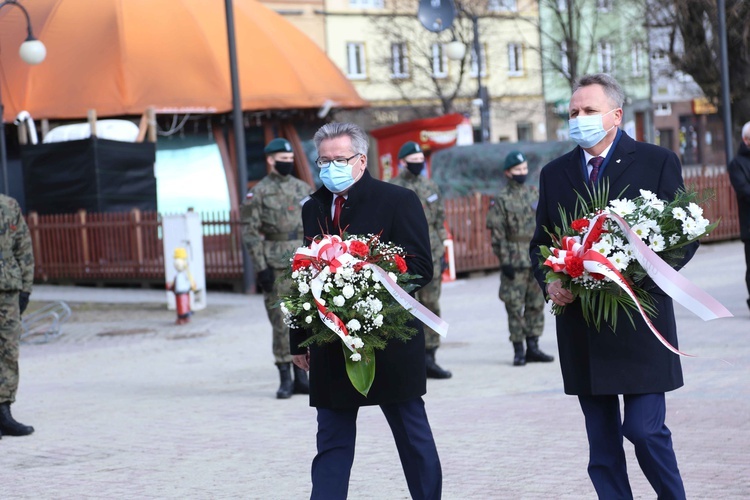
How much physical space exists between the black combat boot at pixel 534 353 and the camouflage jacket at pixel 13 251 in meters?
4.73

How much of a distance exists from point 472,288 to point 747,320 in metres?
6.68

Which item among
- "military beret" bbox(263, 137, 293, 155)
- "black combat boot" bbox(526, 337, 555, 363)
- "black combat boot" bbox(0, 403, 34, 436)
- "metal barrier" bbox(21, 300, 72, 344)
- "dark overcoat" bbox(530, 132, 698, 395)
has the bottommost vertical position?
"metal barrier" bbox(21, 300, 72, 344)

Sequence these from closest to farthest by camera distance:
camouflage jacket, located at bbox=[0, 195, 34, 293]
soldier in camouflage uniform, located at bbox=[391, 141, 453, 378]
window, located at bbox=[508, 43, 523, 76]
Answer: camouflage jacket, located at bbox=[0, 195, 34, 293] → soldier in camouflage uniform, located at bbox=[391, 141, 453, 378] → window, located at bbox=[508, 43, 523, 76]

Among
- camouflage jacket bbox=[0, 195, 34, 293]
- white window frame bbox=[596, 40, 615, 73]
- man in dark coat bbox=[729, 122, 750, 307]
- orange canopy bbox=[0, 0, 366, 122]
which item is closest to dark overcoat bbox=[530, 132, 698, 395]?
camouflage jacket bbox=[0, 195, 34, 293]

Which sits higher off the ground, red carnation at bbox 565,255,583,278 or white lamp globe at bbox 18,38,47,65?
white lamp globe at bbox 18,38,47,65

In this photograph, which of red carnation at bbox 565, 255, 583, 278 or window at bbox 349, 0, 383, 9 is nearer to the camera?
red carnation at bbox 565, 255, 583, 278

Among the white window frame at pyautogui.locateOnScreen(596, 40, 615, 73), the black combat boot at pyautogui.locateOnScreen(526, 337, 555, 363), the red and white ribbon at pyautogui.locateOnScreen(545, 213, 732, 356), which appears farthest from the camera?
the white window frame at pyautogui.locateOnScreen(596, 40, 615, 73)

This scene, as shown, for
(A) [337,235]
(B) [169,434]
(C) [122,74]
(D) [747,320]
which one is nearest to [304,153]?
(C) [122,74]

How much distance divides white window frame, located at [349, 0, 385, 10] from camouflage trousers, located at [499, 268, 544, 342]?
136 feet

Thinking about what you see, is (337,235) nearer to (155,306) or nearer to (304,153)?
(155,306)

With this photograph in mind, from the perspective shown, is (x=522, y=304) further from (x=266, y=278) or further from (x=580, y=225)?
(x=580, y=225)

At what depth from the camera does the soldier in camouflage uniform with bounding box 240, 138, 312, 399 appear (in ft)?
34.4

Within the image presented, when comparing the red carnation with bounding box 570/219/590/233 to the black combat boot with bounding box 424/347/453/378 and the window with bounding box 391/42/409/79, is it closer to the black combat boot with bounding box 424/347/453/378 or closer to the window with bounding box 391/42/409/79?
the black combat boot with bounding box 424/347/453/378

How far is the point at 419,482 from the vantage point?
5547 mm
